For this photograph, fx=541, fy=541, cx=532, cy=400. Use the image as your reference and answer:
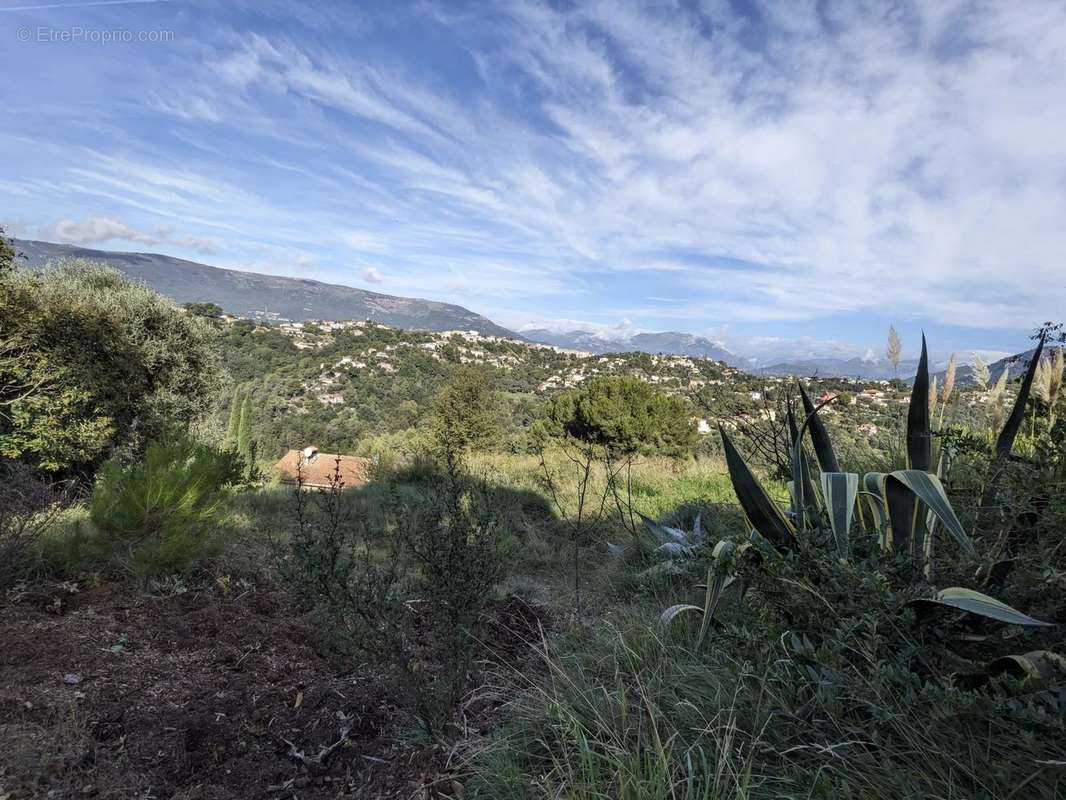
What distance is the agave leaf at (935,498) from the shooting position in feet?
5.26

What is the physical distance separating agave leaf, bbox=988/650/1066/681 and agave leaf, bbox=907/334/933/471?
1.02 metres

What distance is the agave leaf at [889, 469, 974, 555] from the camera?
1.60 metres

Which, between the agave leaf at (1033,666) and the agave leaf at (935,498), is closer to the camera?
the agave leaf at (1033,666)

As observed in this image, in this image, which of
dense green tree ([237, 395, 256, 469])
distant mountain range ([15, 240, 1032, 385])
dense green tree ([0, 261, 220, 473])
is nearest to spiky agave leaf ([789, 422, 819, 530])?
dense green tree ([237, 395, 256, 469])

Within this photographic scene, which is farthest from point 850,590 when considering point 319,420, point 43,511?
point 319,420

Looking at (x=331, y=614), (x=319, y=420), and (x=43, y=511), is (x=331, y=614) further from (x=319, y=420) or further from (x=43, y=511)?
(x=319, y=420)

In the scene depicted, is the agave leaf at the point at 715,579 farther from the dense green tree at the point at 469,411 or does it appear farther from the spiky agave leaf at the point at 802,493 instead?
the dense green tree at the point at 469,411

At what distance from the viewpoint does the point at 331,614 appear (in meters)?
1.95

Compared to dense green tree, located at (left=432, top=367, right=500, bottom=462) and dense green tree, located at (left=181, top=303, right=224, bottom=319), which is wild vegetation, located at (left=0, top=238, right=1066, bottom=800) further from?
dense green tree, located at (left=432, top=367, right=500, bottom=462)

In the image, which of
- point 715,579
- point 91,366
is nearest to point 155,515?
point 715,579

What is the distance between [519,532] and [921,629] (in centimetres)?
443

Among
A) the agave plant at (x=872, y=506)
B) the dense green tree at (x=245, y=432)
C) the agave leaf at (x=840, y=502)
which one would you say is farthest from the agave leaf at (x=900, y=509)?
the dense green tree at (x=245, y=432)

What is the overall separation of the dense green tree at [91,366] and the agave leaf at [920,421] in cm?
969

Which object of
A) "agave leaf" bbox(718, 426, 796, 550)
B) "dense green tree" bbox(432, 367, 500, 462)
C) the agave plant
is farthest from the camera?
"dense green tree" bbox(432, 367, 500, 462)
